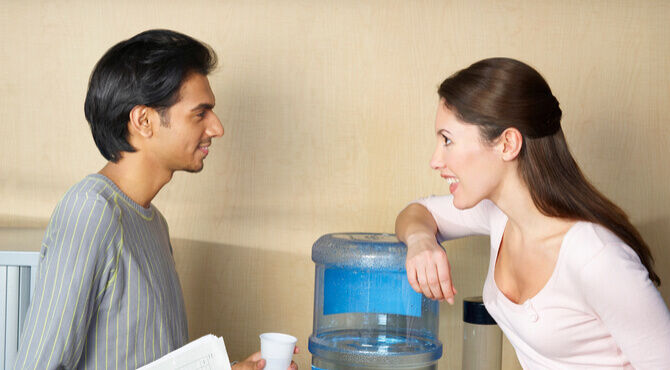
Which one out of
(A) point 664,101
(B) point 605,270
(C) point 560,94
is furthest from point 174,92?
(A) point 664,101

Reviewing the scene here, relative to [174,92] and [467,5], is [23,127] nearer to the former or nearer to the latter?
[174,92]

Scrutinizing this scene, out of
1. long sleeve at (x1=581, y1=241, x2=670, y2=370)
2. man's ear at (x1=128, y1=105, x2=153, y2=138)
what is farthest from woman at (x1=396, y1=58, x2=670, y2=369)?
man's ear at (x1=128, y1=105, x2=153, y2=138)

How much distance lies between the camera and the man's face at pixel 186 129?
5.35 ft

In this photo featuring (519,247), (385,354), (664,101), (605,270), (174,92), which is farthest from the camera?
(664,101)

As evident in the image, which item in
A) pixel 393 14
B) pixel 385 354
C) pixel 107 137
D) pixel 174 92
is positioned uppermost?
pixel 393 14

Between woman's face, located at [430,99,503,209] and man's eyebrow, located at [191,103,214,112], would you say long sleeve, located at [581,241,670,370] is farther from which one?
man's eyebrow, located at [191,103,214,112]

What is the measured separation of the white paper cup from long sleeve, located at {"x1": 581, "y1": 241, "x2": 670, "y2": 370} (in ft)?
2.06

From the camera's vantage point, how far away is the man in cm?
136

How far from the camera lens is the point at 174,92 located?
163 cm

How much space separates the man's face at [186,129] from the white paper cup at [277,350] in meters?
0.49

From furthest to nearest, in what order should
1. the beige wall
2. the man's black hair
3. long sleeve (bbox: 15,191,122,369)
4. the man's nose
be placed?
1. the beige wall
2. the man's nose
3. the man's black hair
4. long sleeve (bbox: 15,191,122,369)

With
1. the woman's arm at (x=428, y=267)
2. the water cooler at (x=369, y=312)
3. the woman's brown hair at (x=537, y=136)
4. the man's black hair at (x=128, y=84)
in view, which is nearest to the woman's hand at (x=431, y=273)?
the woman's arm at (x=428, y=267)

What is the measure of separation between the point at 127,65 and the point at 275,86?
0.70 meters

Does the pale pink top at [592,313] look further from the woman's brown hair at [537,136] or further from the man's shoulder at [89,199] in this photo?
the man's shoulder at [89,199]
